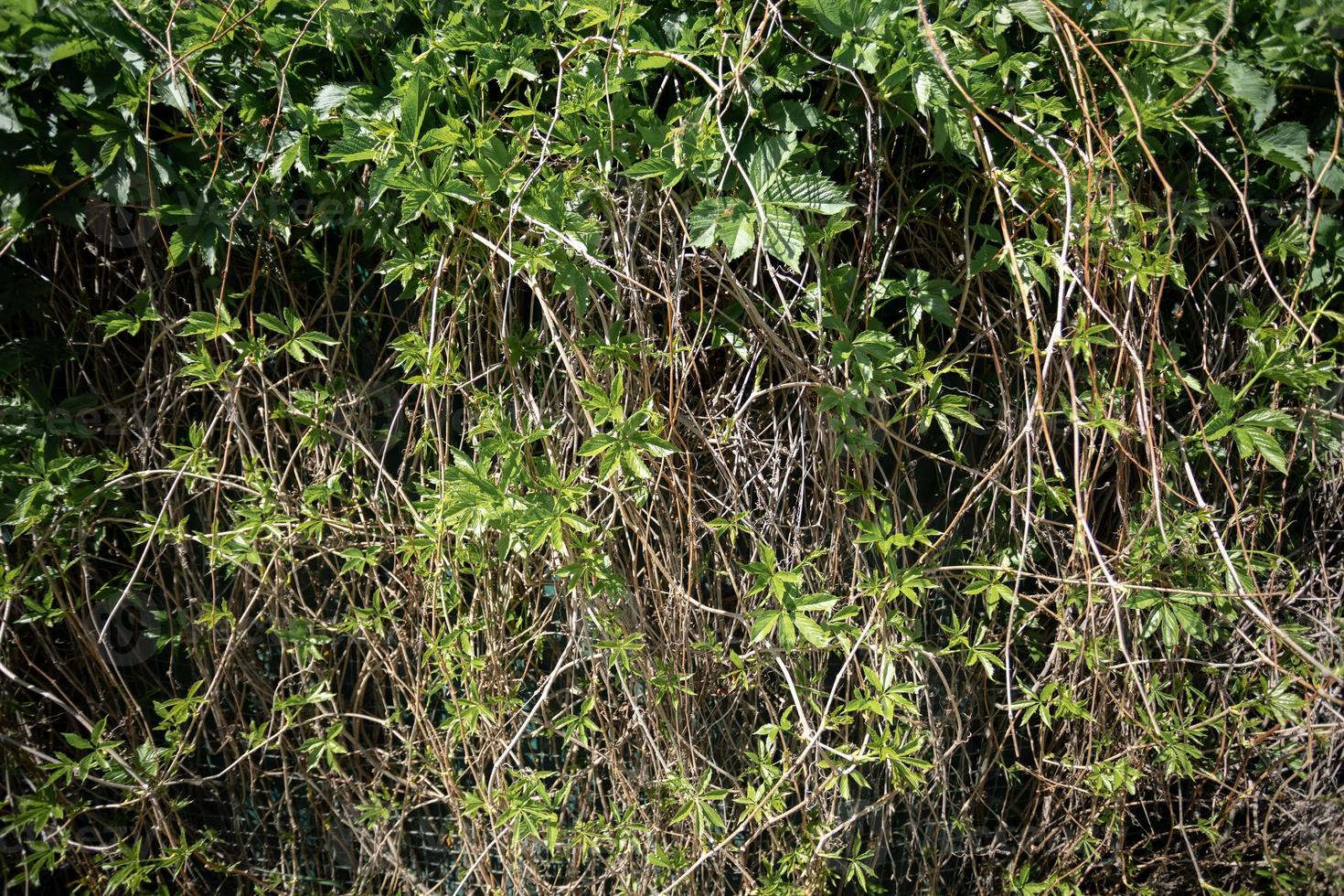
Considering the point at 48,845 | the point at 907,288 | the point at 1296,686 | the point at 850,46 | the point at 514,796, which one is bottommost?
the point at 48,845

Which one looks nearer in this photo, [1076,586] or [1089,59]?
[1089,59]

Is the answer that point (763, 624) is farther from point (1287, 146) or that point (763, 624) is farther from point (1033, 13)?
point (1287, 146)

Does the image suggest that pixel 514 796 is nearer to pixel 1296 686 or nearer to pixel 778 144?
Answer: pixel 778 144

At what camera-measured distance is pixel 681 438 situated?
1768 mm

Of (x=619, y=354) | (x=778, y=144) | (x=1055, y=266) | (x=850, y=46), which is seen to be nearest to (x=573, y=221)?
(x=619, y=354)

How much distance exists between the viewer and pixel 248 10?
1694 millimetres

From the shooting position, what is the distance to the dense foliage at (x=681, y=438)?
1.60 metres

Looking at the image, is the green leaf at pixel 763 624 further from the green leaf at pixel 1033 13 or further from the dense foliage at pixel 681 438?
the green leaf at pixel 1033 13

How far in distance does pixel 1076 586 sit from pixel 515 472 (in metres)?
1.06

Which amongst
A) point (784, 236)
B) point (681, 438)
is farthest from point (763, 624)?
point (784, 236)

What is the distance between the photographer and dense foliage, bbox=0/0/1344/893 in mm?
1604

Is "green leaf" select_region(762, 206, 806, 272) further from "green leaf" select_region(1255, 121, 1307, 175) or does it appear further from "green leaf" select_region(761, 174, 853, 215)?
"green leaf" select_region(1255, 121, 1307, 175)

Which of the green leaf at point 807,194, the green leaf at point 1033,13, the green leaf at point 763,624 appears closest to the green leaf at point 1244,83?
the green leaf at point 1033,13

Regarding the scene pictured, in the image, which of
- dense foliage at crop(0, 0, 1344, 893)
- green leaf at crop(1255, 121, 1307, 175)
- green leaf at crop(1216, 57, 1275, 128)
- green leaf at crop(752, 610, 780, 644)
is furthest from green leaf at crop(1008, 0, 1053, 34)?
green leaf at crop(752, 610, 780, 644)
